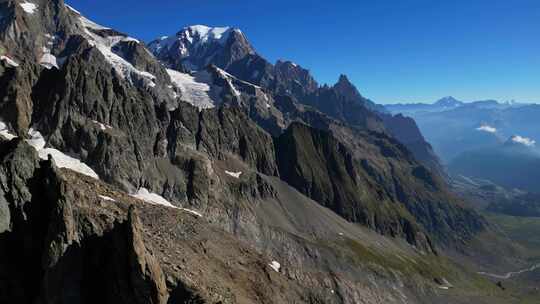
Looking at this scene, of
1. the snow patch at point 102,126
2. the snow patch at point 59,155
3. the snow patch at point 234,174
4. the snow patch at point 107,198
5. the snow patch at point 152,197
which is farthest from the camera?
the snow patch at point 234,174

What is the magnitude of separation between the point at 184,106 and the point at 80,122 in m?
54.9

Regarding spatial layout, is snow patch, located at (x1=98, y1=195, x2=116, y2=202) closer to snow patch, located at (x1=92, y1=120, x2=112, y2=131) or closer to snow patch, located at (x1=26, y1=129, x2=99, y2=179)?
snow patch, located at (x1=26, y1=129, x2=99, y2=179)

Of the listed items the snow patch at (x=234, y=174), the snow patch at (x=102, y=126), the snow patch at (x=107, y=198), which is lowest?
the snow patch at (x=107, y=198)

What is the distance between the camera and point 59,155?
118 metres

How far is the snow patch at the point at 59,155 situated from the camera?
116m

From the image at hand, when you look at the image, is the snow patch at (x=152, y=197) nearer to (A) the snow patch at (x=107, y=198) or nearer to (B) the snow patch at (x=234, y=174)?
(A) the snow patch at (x=107, y=198)

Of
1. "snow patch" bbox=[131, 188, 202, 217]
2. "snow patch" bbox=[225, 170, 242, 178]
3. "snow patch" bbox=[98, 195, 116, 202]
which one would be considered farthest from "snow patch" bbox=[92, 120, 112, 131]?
"snow patch" bbox=[225, 170, 242, 178]

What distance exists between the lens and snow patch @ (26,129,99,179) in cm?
11594

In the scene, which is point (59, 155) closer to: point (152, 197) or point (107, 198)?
point (152, 197)

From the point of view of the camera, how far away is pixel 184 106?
18000cm

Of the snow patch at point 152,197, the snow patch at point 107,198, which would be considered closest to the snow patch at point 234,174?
the snow patch at point 152,197

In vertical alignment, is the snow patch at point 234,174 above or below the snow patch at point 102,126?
below

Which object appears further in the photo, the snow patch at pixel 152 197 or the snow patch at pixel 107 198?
the snow patch at pixel 152 197

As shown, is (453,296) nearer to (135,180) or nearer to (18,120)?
(135,180)
